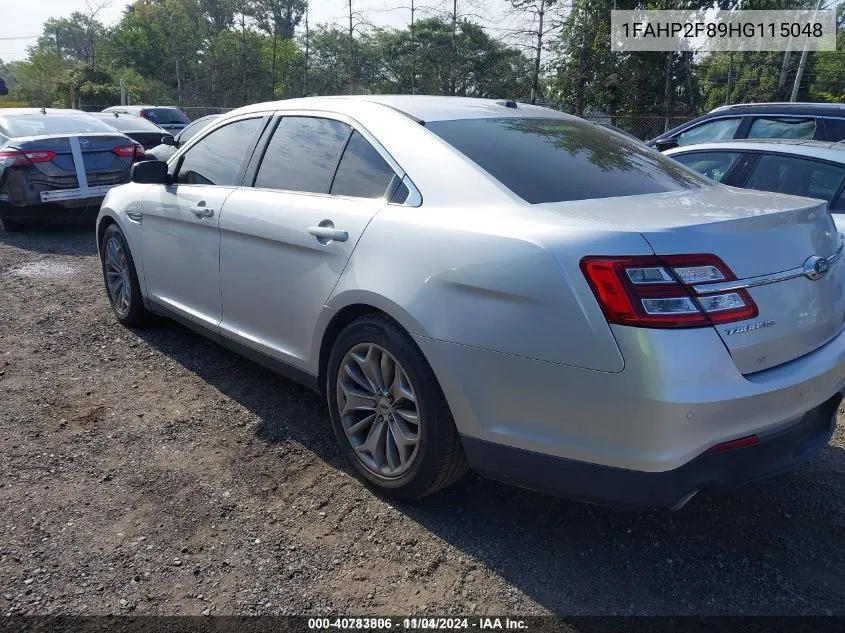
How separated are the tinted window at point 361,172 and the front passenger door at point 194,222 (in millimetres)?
861

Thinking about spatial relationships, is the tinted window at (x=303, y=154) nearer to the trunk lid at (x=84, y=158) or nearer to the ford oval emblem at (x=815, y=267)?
the ford oval emblem at (x=815, y=267)

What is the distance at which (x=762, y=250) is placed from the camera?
2.34 meters

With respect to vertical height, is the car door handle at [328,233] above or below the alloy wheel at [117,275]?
above

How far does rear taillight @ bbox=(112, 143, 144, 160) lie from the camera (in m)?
9.12

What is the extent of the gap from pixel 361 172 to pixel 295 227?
399 millimetres

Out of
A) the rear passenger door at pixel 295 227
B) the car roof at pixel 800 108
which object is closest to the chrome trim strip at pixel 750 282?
the rear passenger door at pixel 295 227

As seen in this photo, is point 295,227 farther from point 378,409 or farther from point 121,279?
point 121,279

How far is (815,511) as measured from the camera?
9.65 ft

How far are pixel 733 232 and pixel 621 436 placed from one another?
2.51ft

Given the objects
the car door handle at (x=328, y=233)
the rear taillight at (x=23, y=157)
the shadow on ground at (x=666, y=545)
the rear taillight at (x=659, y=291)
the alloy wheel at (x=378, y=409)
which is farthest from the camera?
the rear taillight at (x=23, y=157)

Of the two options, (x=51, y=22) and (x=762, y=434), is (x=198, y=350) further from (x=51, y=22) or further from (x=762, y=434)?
(x=51, y=22)

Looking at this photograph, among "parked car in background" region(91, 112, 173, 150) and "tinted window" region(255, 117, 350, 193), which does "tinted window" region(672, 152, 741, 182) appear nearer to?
"tinted window" region(255, 117, 350, 193)

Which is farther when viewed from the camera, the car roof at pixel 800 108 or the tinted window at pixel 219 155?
the car roof at pixel 800 108

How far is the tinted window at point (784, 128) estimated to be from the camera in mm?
6863
